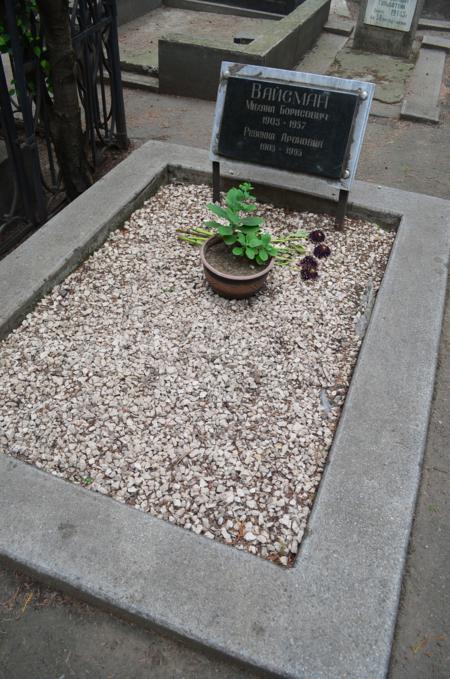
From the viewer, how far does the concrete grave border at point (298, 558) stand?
6.09 ft

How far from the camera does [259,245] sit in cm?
322

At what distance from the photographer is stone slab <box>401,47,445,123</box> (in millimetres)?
6711

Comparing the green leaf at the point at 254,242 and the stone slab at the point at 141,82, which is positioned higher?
the green leaf at the point at 254,242

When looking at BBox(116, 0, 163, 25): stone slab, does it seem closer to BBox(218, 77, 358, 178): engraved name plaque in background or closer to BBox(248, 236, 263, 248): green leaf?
BBox(218, 77, 358, 178): engraved name plaque in background

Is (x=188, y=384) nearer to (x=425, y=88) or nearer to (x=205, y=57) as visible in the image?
(x=205, y=57)

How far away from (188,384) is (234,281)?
757 mm

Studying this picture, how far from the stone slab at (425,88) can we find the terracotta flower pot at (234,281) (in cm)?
460

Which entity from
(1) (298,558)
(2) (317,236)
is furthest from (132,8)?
(1) (298,558)

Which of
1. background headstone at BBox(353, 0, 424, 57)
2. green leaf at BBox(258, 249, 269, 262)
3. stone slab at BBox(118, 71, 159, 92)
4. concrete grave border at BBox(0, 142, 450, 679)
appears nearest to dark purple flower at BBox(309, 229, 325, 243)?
green leaf at BBox(258, 249, 269, 262)

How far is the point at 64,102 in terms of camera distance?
420cm

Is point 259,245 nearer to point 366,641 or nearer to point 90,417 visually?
point 90,417

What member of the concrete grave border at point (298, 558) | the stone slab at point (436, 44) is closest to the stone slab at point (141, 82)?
the stone slab at point (436, 44)

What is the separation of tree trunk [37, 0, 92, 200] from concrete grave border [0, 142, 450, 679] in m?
2.94

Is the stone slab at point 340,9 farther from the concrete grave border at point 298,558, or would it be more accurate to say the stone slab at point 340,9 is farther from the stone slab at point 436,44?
the concrete grave border at point 298,558
